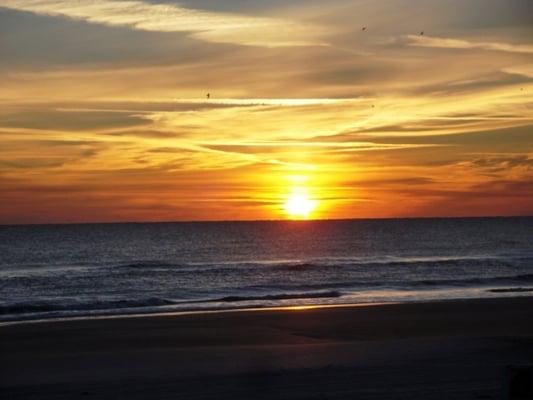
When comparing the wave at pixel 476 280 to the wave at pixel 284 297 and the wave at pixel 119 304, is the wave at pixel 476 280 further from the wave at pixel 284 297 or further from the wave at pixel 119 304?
the wave at pixel 119 304

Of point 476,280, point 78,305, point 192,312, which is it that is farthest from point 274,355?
point 476,280

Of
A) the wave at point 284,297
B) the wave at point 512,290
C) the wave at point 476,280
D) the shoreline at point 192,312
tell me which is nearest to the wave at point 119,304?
the wave at point 284,297

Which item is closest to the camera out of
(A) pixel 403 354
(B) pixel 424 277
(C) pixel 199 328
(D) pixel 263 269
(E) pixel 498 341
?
(A) pixel 403 354

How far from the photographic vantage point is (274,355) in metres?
14.1

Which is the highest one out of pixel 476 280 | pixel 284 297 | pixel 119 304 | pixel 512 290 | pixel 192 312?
pixel 192 312

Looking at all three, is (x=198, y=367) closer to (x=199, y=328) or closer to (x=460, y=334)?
(x=199, y=328)

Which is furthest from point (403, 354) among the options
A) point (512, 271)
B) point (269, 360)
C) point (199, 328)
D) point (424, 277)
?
point (512, 271)

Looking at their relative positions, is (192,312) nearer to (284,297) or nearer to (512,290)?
(284,297)

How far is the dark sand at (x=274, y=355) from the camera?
10.7m

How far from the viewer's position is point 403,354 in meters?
13.8

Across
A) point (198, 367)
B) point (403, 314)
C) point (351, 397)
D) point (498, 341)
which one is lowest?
point (403, 314)

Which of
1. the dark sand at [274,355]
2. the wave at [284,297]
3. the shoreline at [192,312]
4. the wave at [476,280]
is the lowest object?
the wave at [476,280]

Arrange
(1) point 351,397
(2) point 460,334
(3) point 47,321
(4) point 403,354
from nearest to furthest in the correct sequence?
1. (1) point 351,397
2. (4) point 403,354
3. (2) point 460,334
4. (3) point 47,321

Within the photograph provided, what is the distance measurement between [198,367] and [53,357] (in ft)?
10.4
